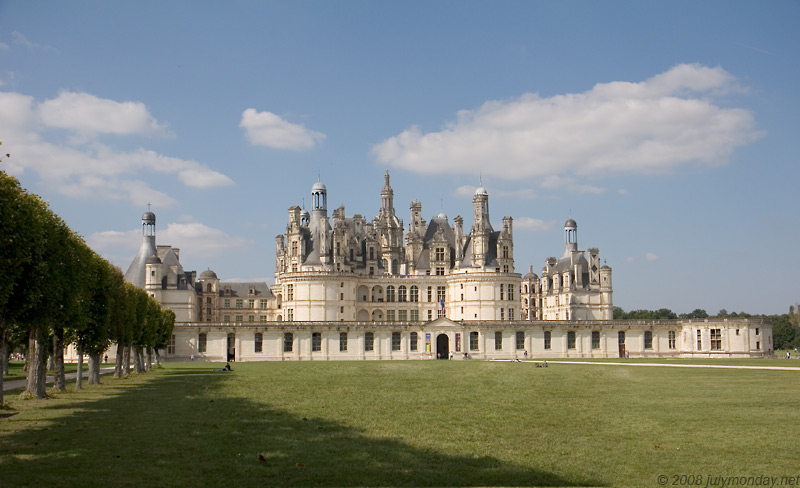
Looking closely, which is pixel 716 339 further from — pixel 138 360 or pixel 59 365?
pixel 59 365

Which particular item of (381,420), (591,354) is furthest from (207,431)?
(591,354)

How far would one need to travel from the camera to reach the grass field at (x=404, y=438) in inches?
524

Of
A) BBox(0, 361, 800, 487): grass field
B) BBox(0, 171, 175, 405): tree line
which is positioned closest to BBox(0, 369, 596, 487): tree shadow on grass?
BBox(0, 361, 800, 487): grass field

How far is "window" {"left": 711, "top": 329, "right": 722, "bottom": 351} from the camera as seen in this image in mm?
82812

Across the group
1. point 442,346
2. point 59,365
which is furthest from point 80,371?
point 442,346

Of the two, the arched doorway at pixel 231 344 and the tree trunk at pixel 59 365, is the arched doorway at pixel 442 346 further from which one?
the tree trunk at pixel 59 365

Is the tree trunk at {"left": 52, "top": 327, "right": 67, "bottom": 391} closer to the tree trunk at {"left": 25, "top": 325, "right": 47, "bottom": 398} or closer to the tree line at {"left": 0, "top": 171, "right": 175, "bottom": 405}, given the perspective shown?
the tree line at {"left": 0, "top": 171, "right": 175, "bottom": 405}

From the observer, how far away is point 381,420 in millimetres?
20547

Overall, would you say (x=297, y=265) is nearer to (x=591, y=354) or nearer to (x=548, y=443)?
(x=591, y=354)

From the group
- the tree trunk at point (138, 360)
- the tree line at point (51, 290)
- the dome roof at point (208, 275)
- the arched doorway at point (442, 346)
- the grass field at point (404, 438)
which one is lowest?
the arched doorway at point (442, 346)

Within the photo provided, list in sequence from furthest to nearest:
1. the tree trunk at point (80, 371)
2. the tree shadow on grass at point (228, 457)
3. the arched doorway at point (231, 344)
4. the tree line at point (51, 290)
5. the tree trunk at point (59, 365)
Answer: the arched doorway at point (231, 344)
the tree trunk at point (80, 371)
the tree trunk at point (59, 365)
the tree line at point (51, 290)
the tree shadow on grass at point (228, 457)

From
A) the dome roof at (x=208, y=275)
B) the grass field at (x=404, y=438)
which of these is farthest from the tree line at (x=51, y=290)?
the dome roof at (x=208, y=275)

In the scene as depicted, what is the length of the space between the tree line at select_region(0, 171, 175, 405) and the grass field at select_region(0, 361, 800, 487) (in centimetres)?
325

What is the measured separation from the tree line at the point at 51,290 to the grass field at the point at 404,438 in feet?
10.7
